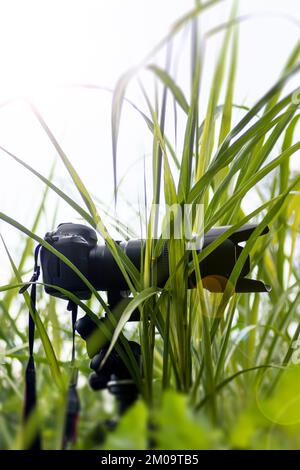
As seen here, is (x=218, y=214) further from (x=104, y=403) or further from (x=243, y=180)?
(x=104, y=403)

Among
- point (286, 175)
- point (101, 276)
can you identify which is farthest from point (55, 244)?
point (286, 175)

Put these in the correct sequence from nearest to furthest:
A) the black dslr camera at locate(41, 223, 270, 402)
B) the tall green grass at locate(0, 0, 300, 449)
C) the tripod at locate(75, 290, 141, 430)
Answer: the tall green grass at locate(0, 0, 300, 449) → the tripod at locate(75, 290, 141, 430) → the black dslr camera at locate(41, 223, 270, 402)

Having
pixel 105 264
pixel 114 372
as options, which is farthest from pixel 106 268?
pixel 114 372

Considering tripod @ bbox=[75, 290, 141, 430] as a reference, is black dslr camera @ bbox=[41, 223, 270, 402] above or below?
above

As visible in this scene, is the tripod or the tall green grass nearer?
the tall green grass

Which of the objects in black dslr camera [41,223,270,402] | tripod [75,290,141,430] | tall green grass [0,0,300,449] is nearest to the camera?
tall green grass [0,0,300,449]

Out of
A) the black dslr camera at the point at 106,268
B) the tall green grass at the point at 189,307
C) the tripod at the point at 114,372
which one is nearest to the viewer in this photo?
the tall green grass at the point at 189,307

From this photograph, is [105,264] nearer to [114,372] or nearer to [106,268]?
[106,268]

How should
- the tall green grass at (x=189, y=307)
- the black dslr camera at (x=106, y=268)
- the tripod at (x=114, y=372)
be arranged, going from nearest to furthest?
the tall green grass at (x=189, y=307) < the tripod at (x=114, y=372) < the black dslr camera at (x=106, y=268)

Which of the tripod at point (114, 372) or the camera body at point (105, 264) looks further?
the camera body at point (105, 264)

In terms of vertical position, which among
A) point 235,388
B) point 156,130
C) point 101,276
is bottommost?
point 235,388

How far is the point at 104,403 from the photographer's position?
406 millimetres

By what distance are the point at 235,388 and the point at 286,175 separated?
266 millimetres

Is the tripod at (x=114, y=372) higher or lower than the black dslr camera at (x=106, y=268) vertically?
lower
